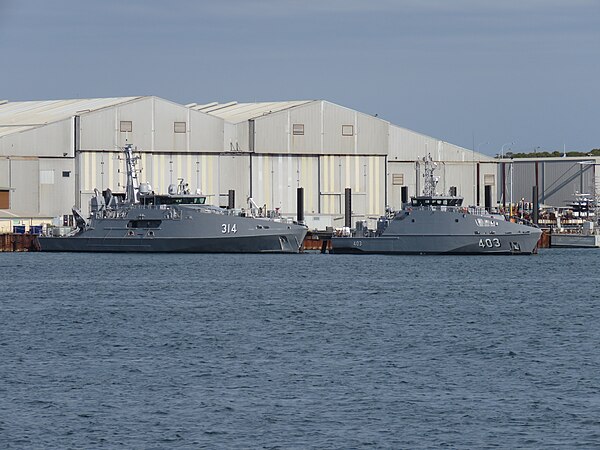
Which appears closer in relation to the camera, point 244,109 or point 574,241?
point 574,241

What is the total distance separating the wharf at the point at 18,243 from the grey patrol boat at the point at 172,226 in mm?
2893

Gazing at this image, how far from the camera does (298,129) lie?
313 ft

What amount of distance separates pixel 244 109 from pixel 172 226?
72.8 feet

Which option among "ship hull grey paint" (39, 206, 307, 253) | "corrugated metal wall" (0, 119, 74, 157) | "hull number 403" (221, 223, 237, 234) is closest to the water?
"hull number 403" (221, 223, 237, 234)

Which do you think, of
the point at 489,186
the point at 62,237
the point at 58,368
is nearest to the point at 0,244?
the point at 62,237

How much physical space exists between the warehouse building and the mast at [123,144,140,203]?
248cm

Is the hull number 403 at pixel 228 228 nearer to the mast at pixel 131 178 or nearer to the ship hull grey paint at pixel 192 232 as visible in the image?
the ship hull grey paint at pixel 192 232

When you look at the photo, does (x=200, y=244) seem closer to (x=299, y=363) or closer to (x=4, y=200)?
(x=4, y=200)

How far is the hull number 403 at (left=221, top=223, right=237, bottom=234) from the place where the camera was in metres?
84.7

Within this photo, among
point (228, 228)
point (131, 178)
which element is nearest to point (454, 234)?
point (228, 228)

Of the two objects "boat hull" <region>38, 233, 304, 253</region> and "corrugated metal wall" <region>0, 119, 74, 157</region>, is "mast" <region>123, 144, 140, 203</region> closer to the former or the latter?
"boat hull" <region>38, 233, 304, 253</region>

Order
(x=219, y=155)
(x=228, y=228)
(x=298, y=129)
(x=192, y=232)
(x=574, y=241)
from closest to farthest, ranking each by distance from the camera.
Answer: (x=228, y=228), (x=192, y=232), (x=219, y=155), (x=298, y=129), (x=574, y=241)

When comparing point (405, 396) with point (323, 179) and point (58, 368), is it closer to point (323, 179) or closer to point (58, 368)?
point (58, 368)

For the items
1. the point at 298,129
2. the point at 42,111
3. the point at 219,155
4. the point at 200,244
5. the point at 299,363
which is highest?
the point at 42,111
